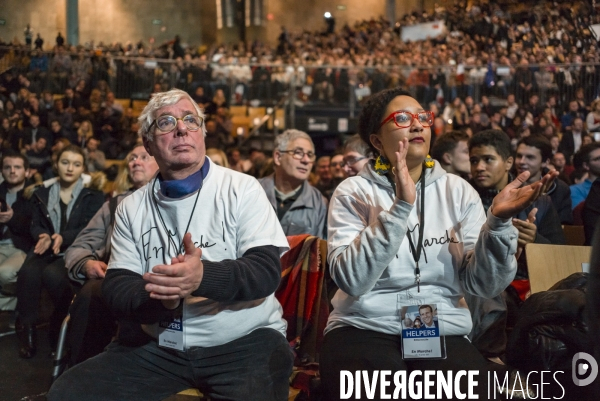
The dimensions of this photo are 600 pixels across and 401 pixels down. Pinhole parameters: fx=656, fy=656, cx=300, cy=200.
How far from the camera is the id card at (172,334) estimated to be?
8.05ft

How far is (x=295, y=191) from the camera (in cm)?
511

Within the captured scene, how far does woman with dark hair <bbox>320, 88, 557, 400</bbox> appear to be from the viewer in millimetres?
2354

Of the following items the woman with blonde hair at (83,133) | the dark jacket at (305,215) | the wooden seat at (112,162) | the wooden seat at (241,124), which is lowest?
the dark jacket at (305,215)

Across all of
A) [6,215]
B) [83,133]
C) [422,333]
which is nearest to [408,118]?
[422,333]

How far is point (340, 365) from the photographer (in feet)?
7.93

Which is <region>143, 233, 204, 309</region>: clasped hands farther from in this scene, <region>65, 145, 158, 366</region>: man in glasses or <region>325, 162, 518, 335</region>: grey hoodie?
<region>65, 145, 158, 366</region>: man in glasses

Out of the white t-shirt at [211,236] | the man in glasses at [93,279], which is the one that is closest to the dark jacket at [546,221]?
the white t-shirt at [211,236]

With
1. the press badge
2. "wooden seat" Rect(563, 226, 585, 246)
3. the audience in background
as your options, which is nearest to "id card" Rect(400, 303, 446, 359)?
the press badge

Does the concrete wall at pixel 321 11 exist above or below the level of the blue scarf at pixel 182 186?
above

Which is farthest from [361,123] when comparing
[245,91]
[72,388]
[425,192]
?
[245,91]

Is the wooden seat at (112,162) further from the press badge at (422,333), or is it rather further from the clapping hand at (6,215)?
the press badge at (422,333)

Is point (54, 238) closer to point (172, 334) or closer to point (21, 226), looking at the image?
point (21, 226)

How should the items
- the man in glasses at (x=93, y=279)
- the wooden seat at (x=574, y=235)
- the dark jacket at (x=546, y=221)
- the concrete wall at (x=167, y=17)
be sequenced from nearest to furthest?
the man in glasses at (x=93, y=279) → the dark jacket at (x=546, y=221) → the wooden seat at (x=574, y=235) → the concrete wall at (x=167, y=17)

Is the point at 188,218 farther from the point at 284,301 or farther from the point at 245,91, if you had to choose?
the point at 245,91
